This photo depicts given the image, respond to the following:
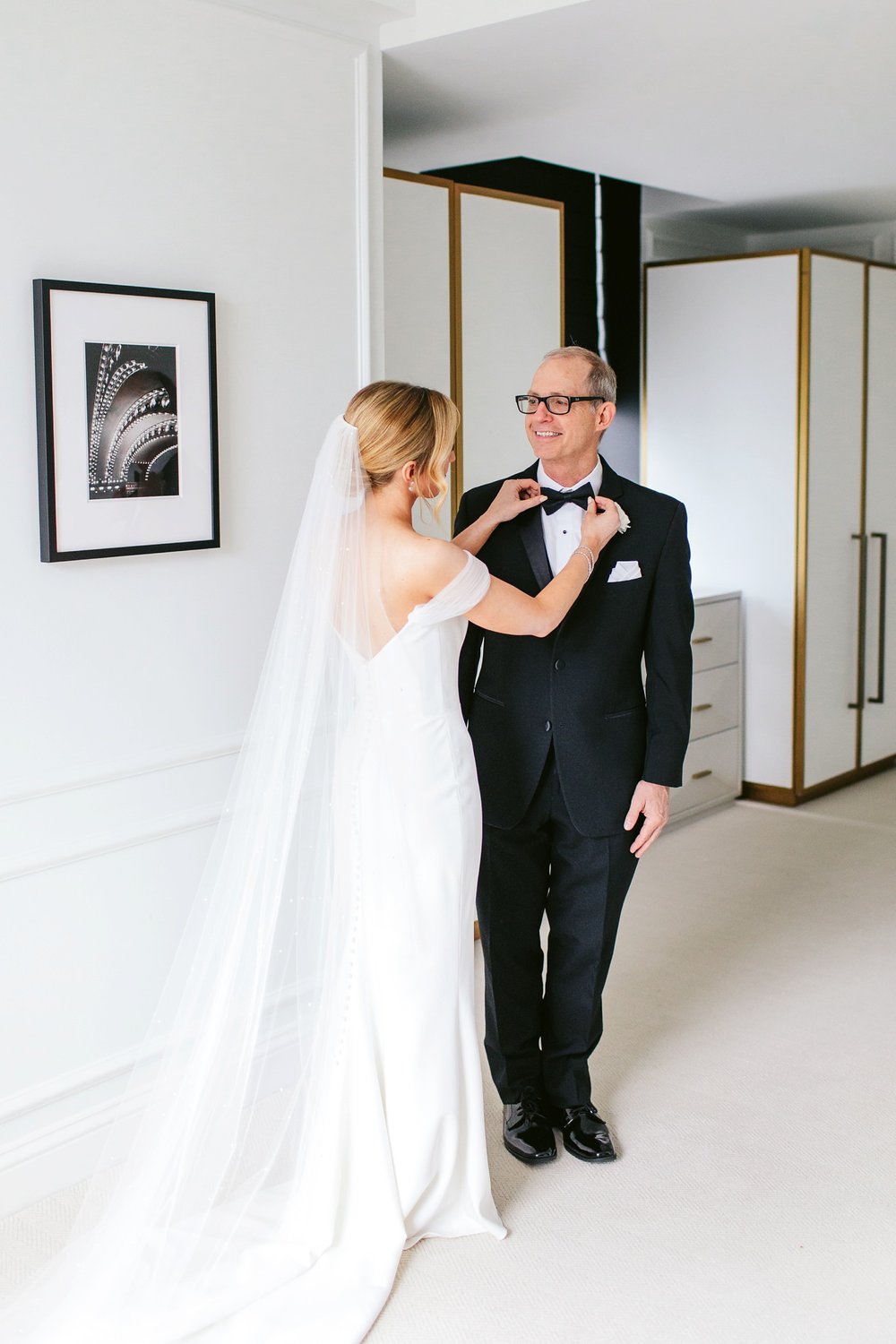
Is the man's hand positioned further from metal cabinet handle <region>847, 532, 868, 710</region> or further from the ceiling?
metal cabinet handle <region>847, 532, 868, 710</region>

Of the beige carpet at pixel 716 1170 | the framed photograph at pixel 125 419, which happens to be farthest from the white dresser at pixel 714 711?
the framed photograph at pixel 125 419

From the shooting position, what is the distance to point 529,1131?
2820 millimetres

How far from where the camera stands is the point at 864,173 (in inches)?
198

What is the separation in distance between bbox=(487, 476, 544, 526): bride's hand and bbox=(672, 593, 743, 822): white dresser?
2520 mm

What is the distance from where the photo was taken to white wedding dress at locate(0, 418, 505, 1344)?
226cm

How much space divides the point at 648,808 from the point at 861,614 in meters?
3.36

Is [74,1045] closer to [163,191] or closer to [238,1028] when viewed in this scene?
[238,1028]

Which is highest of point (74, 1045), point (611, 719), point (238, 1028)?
point (611, 719)

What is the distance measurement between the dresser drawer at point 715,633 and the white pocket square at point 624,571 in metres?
2.49

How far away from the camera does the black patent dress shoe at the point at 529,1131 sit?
279 cm

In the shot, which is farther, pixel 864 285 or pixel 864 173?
pixel 864 285

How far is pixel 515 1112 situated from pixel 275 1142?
0.66 meters

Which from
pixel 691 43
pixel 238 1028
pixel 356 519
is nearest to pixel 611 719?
pixel 356 519

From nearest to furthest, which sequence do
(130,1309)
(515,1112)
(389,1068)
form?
(130,1309)
(389,1068)
(515,1112)
